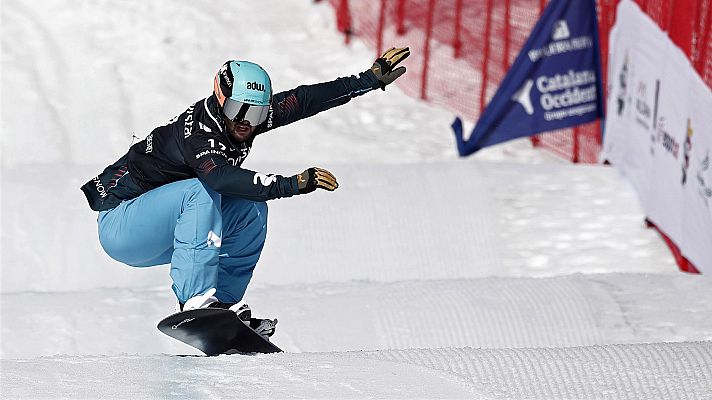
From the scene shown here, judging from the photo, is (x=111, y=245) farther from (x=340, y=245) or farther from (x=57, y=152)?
(x=57, y=152)

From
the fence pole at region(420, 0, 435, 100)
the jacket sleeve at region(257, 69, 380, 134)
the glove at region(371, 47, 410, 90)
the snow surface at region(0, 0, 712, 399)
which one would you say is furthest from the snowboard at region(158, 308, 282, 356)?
the fence pole at region(420, 0, 435, 100)

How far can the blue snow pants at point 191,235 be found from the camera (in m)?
4.88

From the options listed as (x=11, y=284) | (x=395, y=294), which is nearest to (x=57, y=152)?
(x=11, y=284)

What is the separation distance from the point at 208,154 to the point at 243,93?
273 millimetres

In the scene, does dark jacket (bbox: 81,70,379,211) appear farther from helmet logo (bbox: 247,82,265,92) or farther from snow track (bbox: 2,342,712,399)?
snow track (bbox: 2,342,712,399)

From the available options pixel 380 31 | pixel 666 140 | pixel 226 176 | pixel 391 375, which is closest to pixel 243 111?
pixel 226 176

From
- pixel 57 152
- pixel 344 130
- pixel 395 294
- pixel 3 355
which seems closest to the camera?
pixel 3 355

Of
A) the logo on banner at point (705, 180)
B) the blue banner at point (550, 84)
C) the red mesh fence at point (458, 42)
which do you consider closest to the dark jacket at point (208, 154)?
the logo on banner at point (705, 180)

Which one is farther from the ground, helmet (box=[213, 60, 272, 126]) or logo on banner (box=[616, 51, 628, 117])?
helmet (box=[213, 60, 272, 126])

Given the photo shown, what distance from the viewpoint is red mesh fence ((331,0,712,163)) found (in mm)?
10908

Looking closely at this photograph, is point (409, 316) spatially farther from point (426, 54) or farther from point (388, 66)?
point (426, 54)

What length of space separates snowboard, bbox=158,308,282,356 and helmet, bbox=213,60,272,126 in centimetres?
75

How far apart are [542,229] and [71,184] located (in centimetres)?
300

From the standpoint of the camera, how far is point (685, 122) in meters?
7.44
